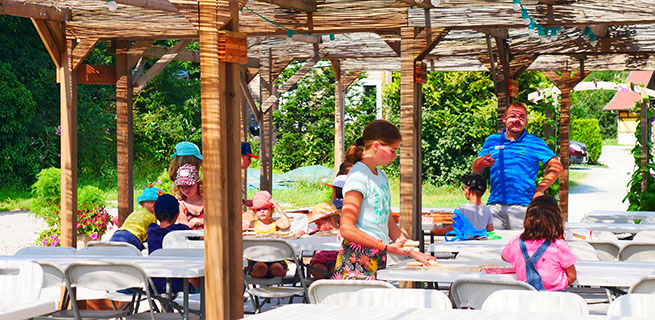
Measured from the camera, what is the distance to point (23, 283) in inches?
159

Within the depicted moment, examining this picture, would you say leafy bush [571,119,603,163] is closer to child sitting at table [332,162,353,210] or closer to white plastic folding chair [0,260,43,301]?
child sitting at table [332,162,353,210]

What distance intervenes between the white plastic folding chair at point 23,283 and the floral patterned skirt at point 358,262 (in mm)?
1378

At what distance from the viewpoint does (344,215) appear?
4.10 metres

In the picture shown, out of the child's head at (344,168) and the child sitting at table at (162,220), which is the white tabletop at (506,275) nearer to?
the child sitting at table at (162,220)

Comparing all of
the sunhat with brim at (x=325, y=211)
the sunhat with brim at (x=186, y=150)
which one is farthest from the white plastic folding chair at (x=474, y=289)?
the sunhat with brim at (x=186, y=150)

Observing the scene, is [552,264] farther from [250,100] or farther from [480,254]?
[250,100]

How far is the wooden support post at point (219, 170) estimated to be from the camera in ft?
14.1

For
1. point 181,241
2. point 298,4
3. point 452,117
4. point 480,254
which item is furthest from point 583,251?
point 452,117

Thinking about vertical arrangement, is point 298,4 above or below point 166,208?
above

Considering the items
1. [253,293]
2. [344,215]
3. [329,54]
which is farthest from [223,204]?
[329,54]

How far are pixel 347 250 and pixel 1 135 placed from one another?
61.3 ft

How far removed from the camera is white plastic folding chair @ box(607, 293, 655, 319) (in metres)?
3.24

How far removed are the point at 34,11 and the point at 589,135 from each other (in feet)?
99.8

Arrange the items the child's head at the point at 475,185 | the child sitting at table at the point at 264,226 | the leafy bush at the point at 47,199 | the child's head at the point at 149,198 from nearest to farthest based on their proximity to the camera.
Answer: the child sitting at table at the point at 264,226 → the child's head at the point at 475,185 → the child's head at the point at 149,198 → the leafy bush at the point at 47,199
